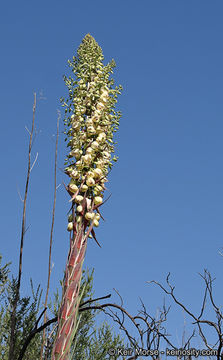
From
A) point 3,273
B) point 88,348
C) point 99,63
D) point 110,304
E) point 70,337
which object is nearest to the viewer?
point 70,337

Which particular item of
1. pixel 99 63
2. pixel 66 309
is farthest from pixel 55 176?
pixel 66 309

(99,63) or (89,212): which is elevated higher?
(99,63)

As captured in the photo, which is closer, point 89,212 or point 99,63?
point 89,212

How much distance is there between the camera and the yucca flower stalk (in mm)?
2432

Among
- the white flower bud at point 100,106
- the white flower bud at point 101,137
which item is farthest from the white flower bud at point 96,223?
the white flower bud at point 100,106

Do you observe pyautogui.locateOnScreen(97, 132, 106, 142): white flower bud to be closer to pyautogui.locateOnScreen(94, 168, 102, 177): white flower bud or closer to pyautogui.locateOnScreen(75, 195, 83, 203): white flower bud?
pyautogui.locateOnScreen(94, 168, 102, 177): white flower bud

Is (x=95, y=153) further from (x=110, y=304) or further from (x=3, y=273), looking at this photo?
(x=3, y=273)

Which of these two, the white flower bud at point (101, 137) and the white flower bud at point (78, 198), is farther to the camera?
the white flower bud at point (101, 137)

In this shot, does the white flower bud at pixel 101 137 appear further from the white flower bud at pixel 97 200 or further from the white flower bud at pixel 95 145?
the white flower bud at pixel 97 200

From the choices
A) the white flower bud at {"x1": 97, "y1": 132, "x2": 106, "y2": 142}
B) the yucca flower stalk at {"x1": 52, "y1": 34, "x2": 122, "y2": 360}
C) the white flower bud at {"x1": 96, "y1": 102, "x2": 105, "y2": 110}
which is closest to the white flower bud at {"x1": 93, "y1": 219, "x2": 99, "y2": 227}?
the yucca flower stalk at {"x1": 52, "y1": 34, "x2": 122, "y2": 360}

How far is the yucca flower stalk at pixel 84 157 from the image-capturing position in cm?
243

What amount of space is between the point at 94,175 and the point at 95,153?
185mm

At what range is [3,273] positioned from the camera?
4785 mm

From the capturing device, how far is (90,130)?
2.88 meters
